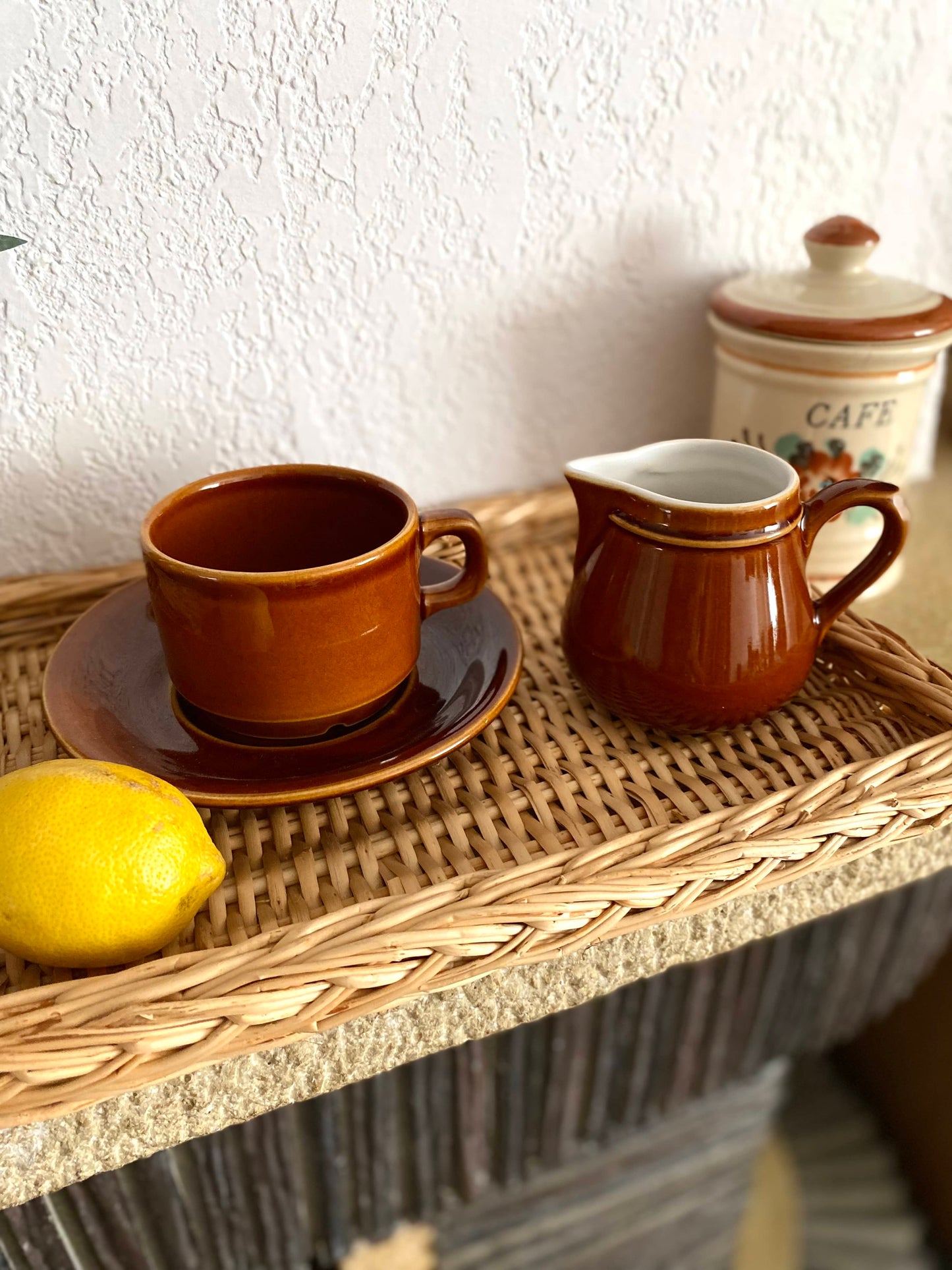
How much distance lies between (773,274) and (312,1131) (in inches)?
26.7

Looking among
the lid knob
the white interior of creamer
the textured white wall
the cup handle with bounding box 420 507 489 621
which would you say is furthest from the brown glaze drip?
the cup handle with bounding box 420 507 489 621

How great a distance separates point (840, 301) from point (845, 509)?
0.59 feet

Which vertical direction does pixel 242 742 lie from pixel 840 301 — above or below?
below

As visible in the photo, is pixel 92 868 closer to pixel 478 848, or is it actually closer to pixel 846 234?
pixel 478 848

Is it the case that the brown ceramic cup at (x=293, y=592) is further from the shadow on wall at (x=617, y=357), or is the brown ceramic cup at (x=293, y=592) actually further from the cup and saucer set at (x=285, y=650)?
the shadow on wall at (x=617, y=357)

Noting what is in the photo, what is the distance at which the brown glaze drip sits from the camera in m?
0.61

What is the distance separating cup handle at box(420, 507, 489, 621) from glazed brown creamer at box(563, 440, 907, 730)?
5 cm

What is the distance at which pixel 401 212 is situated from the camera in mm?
603

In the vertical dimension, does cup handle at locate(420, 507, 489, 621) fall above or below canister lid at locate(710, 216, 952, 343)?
below

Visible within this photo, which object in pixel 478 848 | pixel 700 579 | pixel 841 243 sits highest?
pixel 841 243

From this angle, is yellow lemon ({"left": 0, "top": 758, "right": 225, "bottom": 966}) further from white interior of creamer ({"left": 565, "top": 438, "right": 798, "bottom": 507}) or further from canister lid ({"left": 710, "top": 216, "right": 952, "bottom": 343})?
canister lid ({"left": 710, "top": 216, "right": 952, "bottom": 343})

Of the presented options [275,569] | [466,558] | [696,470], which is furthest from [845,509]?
[275,569]

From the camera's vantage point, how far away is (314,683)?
46 cm

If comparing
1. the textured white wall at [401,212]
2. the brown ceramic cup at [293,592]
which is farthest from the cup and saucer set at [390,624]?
the textured white wall at [401,212]
